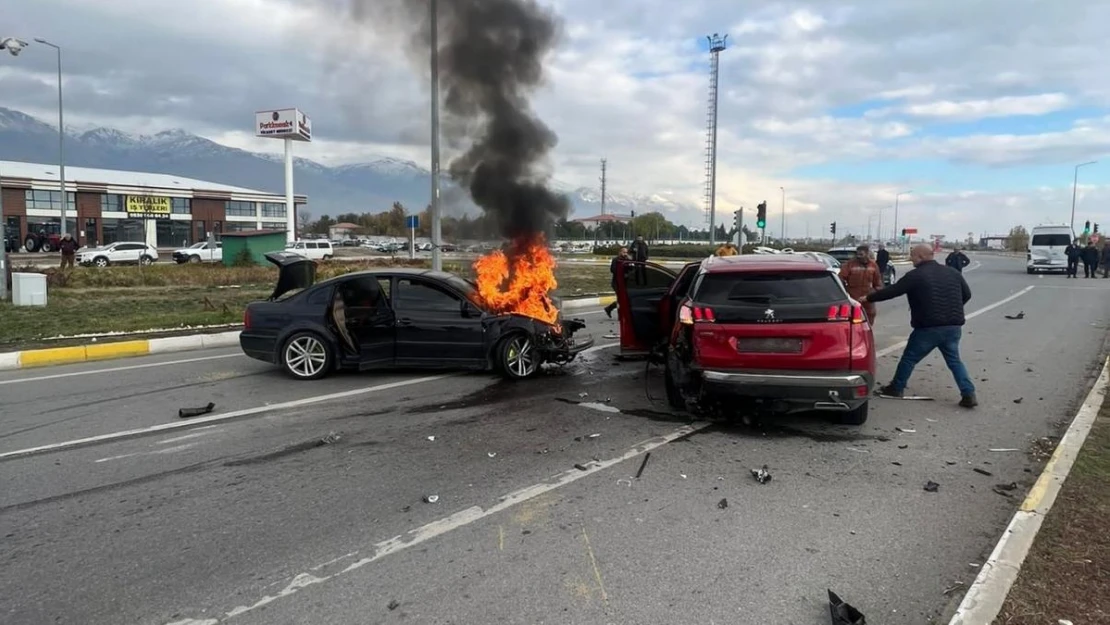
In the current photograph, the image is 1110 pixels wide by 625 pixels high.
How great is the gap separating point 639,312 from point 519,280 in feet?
5.55

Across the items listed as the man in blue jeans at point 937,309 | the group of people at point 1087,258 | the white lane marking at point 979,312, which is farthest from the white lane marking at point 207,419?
the group of people at point 1087,258

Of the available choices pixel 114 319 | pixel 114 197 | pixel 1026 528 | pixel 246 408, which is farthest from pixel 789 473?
pixel 114 197

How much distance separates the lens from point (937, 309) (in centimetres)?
645

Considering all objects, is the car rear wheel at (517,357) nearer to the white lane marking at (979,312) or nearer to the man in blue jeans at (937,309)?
the man in blue jeans at (937,309)

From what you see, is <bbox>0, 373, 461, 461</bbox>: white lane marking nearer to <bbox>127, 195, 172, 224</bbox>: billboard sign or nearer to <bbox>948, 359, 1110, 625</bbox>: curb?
<bbox>948, 359, 1110, 625</bbox>: curb

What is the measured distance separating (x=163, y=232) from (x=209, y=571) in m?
74.0

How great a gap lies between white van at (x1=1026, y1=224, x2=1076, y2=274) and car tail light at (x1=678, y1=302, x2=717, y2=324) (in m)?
31.4

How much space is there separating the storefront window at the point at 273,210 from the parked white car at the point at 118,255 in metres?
41.8

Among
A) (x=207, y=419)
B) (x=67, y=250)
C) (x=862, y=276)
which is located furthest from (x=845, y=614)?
(x=67, y=250)

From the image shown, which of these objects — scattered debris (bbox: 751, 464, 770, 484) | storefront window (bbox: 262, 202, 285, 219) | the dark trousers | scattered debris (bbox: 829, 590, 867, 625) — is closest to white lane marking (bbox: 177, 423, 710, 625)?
scattered debris (bbox: 751, 464, 770, 484)

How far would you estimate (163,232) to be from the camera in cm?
6662

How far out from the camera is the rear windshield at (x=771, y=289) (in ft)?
17.9

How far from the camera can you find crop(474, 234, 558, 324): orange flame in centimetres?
814

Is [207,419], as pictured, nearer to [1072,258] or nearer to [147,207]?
[1072,258]
